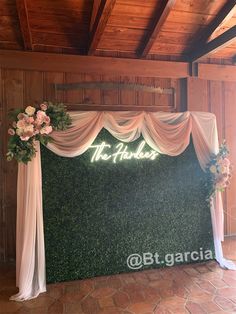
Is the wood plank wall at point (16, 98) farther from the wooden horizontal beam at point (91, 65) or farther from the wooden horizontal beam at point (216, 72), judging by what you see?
the wooden horizontal beam at point (216, 72)

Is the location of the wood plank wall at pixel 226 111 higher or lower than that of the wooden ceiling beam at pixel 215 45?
lower

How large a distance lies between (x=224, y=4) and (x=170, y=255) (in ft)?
11.4

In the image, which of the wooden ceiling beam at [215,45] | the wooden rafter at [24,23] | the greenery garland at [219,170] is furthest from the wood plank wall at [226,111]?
the wooden rafter at [24,23]

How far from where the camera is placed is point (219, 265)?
348 cm

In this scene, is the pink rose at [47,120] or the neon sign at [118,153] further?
the neon sign at [118,153]

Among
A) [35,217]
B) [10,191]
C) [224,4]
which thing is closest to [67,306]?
[35,217]

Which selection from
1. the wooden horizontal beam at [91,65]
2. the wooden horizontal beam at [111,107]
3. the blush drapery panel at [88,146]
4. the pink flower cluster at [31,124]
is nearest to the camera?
the pink flower cluster at [31,124]

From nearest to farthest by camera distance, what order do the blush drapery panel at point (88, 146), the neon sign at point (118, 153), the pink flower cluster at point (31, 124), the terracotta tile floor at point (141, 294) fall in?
the terracotta tile floor at point (141, 294), the pink flower cluster at point (31, 124), the blush drapery panel at point (88, 146), the neon sign at point (118, 153)

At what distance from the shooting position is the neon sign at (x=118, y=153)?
320 cm

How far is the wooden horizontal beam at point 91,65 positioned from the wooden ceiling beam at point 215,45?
0.71 ft

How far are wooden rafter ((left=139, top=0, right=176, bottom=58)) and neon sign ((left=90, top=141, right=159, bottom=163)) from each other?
5.07 feet

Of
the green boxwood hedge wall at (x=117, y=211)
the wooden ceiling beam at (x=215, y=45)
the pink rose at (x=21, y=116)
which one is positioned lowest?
the green boxwood hedge wall at (x=117, y=211)

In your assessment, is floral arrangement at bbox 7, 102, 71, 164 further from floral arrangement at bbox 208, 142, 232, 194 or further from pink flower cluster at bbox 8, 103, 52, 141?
floral arrangement at bbox 208, 142, 232, 194

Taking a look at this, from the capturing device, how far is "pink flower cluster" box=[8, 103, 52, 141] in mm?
2723
